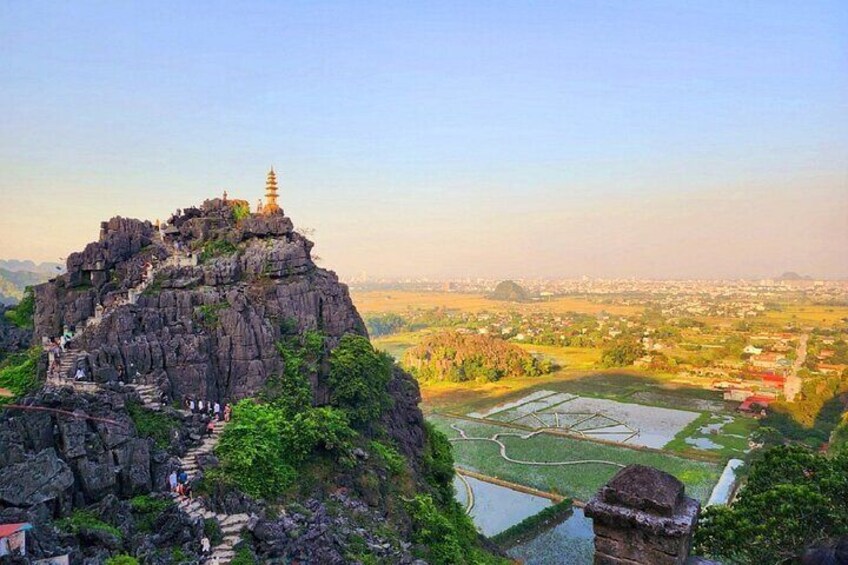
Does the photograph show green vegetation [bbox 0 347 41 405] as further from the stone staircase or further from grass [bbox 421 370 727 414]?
grass [bbox 421 370 727 414]

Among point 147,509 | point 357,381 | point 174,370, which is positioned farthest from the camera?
point 357,381

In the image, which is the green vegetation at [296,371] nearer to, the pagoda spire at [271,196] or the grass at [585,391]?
the pagoda spire at [271,196]

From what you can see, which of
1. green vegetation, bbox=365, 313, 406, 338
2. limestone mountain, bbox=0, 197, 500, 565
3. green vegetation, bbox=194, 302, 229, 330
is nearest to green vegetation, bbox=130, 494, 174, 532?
limestone mountain, bbox=0, 197, 500, 565

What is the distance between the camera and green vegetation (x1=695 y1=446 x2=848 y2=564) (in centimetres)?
1589

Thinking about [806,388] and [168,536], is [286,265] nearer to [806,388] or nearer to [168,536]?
[168,536]

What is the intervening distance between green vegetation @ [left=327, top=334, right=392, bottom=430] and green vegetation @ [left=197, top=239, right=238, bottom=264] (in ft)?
23.6

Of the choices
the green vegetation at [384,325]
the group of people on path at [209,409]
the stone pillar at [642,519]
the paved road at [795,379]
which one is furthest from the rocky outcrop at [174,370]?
the green vegetation at [384,325]

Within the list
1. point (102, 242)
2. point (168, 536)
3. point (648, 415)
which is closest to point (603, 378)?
point (648, 415)

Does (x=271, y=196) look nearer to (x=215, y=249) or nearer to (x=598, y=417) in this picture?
(x=215, y=249)

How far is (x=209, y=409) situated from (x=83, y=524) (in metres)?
7.75

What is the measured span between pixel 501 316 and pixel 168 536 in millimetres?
174737

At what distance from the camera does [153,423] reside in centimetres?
1855

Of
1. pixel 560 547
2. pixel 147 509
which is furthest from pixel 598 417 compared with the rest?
pixel 147 509

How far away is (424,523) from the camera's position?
2167cm
